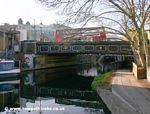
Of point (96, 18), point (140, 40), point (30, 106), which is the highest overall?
point (96, 18)

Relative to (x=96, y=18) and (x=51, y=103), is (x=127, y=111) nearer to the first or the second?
(x=51, y=103)

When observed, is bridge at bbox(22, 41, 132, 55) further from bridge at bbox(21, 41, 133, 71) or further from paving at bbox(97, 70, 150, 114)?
paving at bbox(97, 70, 150, 114)

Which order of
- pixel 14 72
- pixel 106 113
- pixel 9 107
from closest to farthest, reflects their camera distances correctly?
pixel 106 113
pixel 9 107
pixel 14 72

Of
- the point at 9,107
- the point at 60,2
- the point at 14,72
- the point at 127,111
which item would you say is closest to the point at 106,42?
the point at 14,72

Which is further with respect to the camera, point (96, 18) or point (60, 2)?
point (96, 18)

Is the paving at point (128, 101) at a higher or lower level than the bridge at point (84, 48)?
lower

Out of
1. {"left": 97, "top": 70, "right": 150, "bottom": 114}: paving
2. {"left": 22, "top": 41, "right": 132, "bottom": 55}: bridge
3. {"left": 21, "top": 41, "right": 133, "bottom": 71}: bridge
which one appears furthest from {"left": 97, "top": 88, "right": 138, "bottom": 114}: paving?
{"left": 22, "top": 41, "right": 132, "bottom": 55}: bridge

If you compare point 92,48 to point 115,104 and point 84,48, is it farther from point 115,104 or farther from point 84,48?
point 115,104

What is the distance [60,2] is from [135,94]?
33.9ft

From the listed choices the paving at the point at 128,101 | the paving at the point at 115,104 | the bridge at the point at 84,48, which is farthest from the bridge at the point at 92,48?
the paving at the point at 128,101

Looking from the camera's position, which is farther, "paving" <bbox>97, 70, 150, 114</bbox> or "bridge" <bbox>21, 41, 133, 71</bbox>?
"bridge" <bbox>21, 41, 133, 71</bbox>

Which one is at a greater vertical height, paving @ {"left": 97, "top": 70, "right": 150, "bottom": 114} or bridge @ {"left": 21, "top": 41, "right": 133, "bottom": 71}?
bridge @ {"left": 21, "top": 41, "right": 133, "bottom": 71}

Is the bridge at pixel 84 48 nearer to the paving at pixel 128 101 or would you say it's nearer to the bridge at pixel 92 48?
the bridge at pixel 92 48

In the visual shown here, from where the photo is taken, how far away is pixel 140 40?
35.4 metres
